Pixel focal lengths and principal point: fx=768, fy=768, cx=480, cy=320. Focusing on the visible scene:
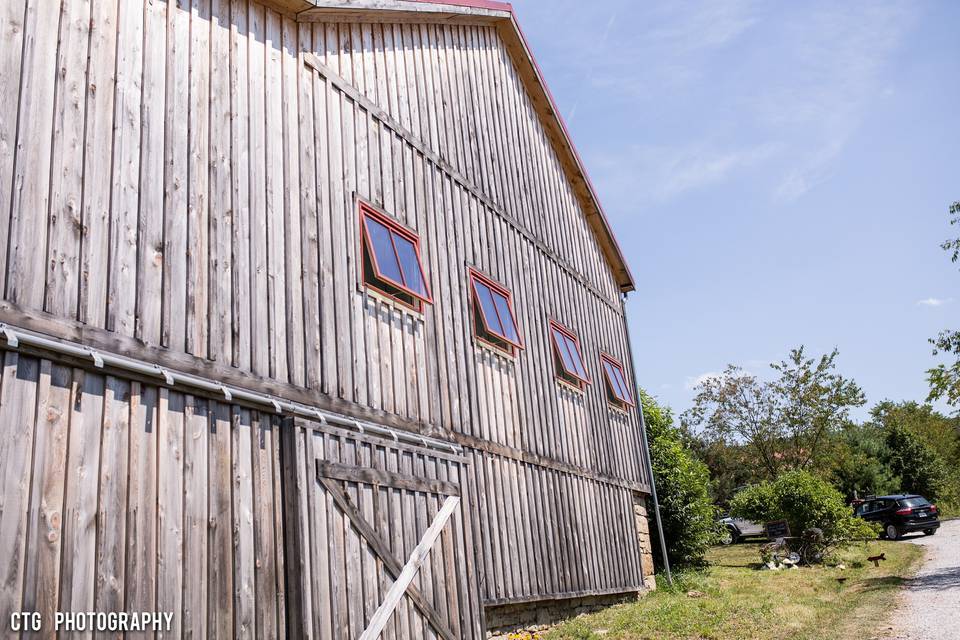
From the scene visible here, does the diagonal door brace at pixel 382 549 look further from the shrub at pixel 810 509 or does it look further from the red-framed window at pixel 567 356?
the shrub at pixel 810 509

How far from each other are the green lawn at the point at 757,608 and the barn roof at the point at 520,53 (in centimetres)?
671

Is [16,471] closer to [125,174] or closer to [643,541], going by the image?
[125,174]

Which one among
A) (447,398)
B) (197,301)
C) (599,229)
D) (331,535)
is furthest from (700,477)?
(197,301)

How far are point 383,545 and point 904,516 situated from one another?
26.4m

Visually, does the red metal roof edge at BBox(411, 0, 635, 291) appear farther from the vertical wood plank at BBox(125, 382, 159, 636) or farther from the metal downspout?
the vertical wood plank at BBox(125, 382, 159, 636)

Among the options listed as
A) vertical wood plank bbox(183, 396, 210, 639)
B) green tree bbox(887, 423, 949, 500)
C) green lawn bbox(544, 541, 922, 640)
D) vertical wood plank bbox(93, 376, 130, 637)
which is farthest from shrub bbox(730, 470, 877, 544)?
green tree bbox(887, 423, 949, 500)

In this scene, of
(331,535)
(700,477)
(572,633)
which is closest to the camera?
(331,535)

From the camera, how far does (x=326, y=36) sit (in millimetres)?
8328

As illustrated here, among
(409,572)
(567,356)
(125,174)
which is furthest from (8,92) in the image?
(567,356)

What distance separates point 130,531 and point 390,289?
13.3ft

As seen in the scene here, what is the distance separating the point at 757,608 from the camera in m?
11.4

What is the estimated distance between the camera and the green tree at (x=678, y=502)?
17.5 meters

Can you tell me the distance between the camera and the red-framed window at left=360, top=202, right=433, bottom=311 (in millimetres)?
7992

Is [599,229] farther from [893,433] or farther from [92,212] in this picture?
[893,433]
